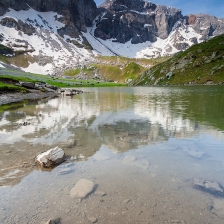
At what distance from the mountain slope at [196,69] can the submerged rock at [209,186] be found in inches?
4617

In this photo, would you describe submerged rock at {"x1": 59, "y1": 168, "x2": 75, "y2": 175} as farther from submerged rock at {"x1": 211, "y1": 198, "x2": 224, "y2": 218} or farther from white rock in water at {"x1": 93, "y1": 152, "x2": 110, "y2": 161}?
submerged rock at {"x1": 211, "y1": 198, "x2": 224, "y2": 218}

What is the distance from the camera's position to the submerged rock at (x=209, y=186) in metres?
7.51

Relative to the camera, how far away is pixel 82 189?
7941 mm

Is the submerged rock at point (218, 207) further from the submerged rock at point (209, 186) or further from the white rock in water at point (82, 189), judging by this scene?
the white rock in water at point (82, 189)

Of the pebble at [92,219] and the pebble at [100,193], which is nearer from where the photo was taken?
the pebble at [92,219]

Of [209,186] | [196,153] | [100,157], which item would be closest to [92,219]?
[209,186]

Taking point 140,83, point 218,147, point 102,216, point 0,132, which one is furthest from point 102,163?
point 140,83

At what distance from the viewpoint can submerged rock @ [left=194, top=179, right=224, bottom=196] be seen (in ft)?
24.6

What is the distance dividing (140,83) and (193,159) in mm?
165734

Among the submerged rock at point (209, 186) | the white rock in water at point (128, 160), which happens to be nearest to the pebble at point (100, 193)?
the white rock in water at point (128, 160)

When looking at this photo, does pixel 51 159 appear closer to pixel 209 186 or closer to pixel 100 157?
pixel 100 157

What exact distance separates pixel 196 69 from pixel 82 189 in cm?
14303

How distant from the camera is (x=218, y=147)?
40.6 feet

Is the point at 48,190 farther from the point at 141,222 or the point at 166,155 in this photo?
the point at 166,155
